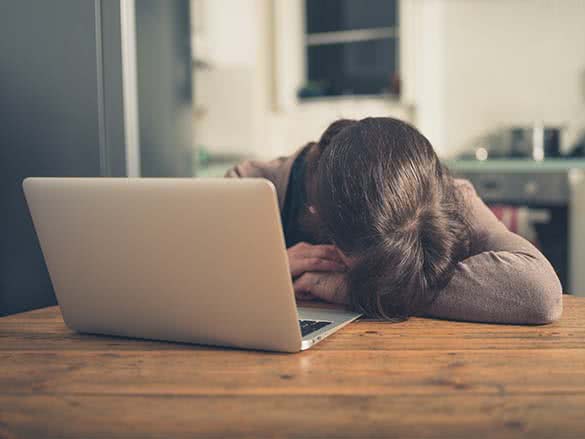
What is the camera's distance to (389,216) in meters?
1.06

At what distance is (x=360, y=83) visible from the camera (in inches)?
175

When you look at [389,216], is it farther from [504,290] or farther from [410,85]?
[410,85]

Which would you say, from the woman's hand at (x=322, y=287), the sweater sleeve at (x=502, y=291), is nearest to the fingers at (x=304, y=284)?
the woman's hand at (x=322, y=287)

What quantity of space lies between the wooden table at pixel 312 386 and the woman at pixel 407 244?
60 millimetres

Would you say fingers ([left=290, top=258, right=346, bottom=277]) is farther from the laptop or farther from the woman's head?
the laptop

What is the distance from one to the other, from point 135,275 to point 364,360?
323mm

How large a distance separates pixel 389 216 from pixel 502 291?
231mm

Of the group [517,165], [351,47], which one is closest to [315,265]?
[517,165]

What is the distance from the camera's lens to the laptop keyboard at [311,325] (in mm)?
1013

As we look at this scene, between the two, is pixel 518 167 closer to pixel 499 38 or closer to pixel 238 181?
pixel 499 38

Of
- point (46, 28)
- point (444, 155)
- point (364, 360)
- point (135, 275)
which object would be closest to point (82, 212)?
point (135, 275)

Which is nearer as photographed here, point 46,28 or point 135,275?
point 135,275

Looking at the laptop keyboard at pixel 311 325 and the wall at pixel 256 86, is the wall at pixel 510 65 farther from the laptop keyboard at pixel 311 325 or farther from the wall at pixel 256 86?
the laptop keyboard at pixel 311 325

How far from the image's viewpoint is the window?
4.33m
